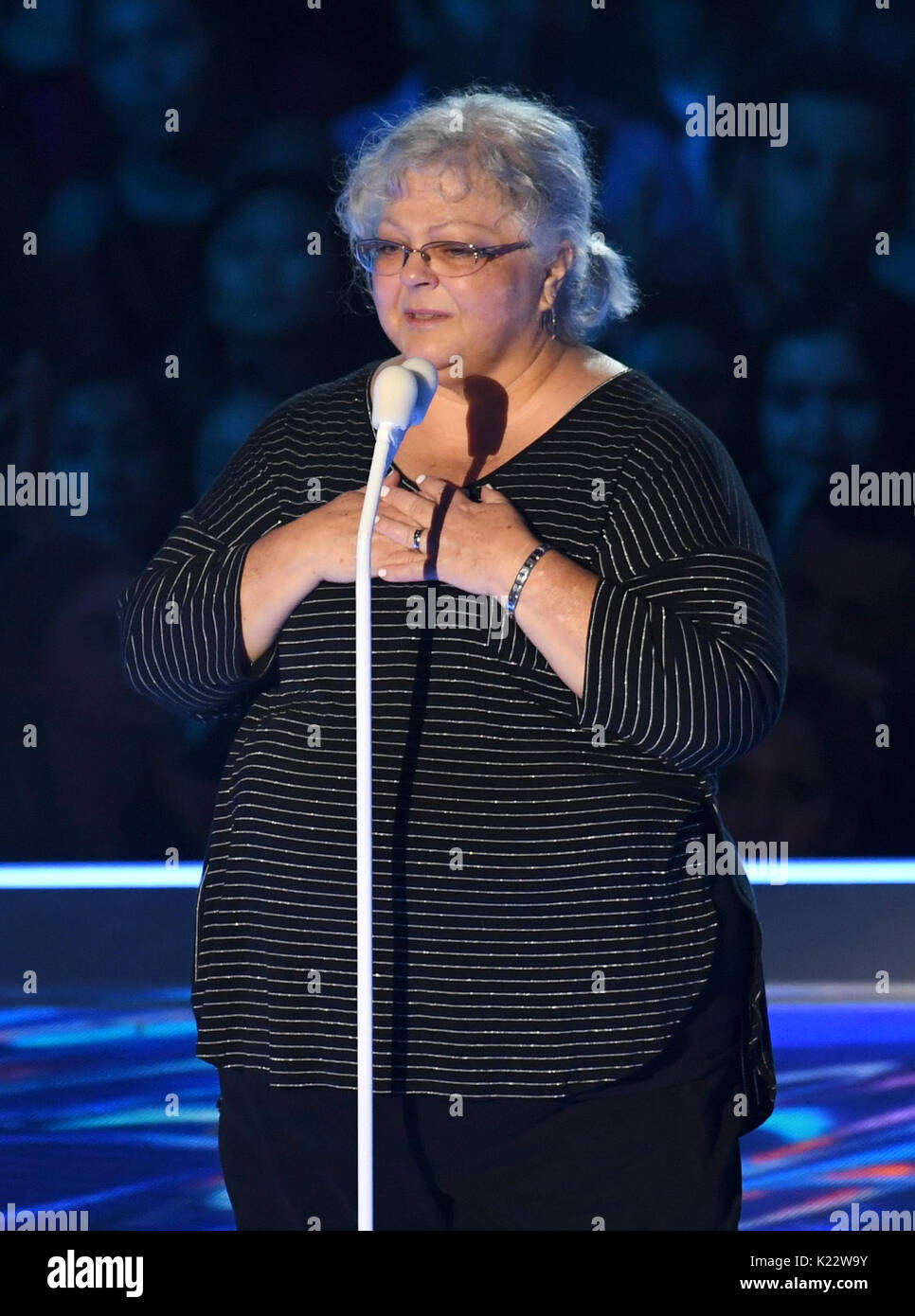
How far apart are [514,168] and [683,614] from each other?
1.19 ft

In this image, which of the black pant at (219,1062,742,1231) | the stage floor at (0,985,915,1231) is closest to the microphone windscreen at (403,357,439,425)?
the black pant at (219,1062,742,1231)

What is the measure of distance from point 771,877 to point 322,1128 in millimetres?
2580

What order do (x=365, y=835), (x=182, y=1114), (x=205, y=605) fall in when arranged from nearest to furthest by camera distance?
(x=365, y=835), (x=205, y=605), (x=182, y=1114)

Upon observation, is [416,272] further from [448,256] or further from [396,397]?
[396,397]

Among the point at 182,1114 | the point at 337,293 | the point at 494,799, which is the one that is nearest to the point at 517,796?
the point at 494,799

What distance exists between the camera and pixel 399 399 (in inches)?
41.8

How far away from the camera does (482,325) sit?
1232mm

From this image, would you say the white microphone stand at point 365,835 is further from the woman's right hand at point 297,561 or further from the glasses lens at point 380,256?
the glasses lens at point 380,256

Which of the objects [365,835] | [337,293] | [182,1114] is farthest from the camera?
[337,293]

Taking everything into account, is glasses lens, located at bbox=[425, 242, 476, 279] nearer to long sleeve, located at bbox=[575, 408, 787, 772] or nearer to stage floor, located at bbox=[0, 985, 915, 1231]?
long sleeve, located at bbox=[575, 408, 787, 772]
